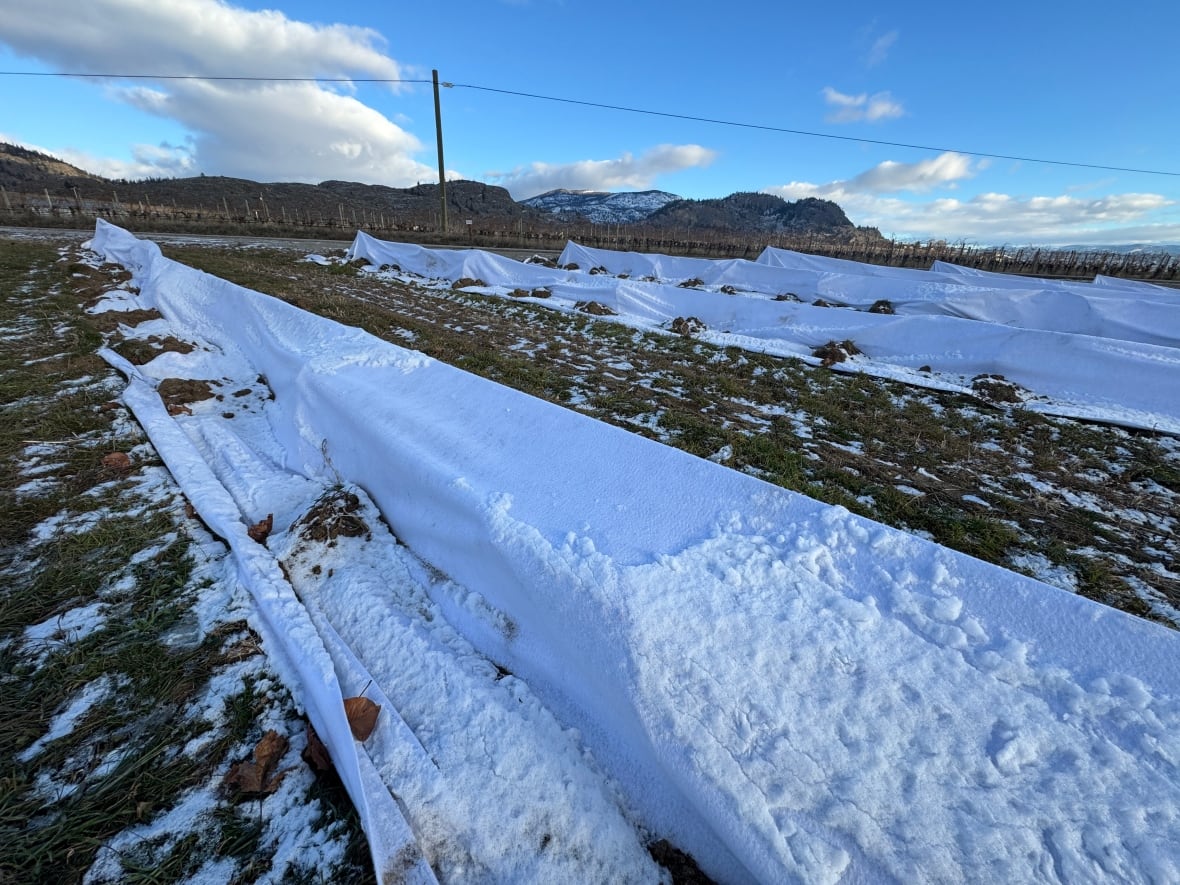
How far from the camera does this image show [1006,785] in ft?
3.24

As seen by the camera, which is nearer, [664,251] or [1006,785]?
[1006,785]

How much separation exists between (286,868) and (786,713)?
125cm

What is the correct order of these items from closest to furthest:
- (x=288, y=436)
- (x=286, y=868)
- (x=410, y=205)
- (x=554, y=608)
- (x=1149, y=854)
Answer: (x=1149, y=854) < (x=286, y=868) < (x=554, y=608) < (x=288, y=436) < (x=410, y=205)

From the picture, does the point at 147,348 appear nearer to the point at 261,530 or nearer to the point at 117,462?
the point at 117,462

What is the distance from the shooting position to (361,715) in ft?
4.33

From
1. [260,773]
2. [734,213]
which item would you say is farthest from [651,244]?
[734,213]

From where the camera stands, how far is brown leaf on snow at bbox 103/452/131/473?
259cm

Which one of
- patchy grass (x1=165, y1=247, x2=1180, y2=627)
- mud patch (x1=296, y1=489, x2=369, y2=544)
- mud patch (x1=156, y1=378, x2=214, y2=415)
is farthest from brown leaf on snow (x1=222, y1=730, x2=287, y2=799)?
mud patch (x1=156, y1=378, x2=214, y2=415)

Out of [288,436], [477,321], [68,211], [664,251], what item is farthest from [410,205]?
[288,436]

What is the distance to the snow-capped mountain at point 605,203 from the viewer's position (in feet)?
Answer: 343

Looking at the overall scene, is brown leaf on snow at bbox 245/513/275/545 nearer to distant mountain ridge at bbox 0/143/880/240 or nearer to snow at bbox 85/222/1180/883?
snow at bbox 85/222/1180/883

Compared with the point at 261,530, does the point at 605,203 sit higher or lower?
higher

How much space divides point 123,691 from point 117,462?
5.92 feet

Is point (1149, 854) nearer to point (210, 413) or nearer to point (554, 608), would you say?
point (554, 608)
